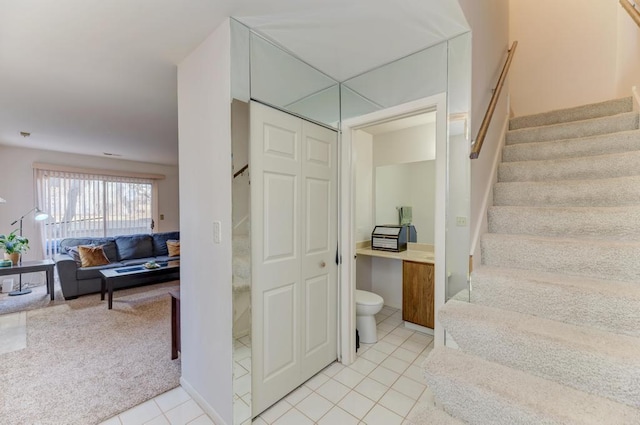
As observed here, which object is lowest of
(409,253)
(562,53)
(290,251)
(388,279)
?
(388,279)

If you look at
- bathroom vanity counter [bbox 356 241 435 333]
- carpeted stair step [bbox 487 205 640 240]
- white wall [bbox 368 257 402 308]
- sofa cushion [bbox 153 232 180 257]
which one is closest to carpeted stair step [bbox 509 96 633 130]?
carpeted stair step [bbox 487 205 640 240]

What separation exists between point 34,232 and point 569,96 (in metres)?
8.30

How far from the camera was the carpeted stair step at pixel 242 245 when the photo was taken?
5.15ft

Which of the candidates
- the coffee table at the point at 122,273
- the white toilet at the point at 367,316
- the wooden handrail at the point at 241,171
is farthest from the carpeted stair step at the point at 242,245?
the coffee table at the point at 122,273

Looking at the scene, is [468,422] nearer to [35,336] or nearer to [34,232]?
[35,336]

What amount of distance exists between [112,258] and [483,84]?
5.74 meters

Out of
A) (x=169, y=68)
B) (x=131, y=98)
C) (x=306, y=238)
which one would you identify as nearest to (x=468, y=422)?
(x=306, y=238)

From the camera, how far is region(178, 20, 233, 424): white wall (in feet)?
Result: 5.27

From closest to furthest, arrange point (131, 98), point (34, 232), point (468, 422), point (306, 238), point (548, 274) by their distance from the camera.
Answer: point (468, 422) → point (548, 274) → point (306, 238) → point (131, 98) → point (34, 232)

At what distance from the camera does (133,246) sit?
5.00m

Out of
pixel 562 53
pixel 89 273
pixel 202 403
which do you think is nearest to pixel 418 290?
pixel 202 403

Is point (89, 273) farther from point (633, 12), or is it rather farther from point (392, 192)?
point (633, 12)

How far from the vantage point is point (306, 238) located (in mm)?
2070

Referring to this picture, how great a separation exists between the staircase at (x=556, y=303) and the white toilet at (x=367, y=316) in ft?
3.48
